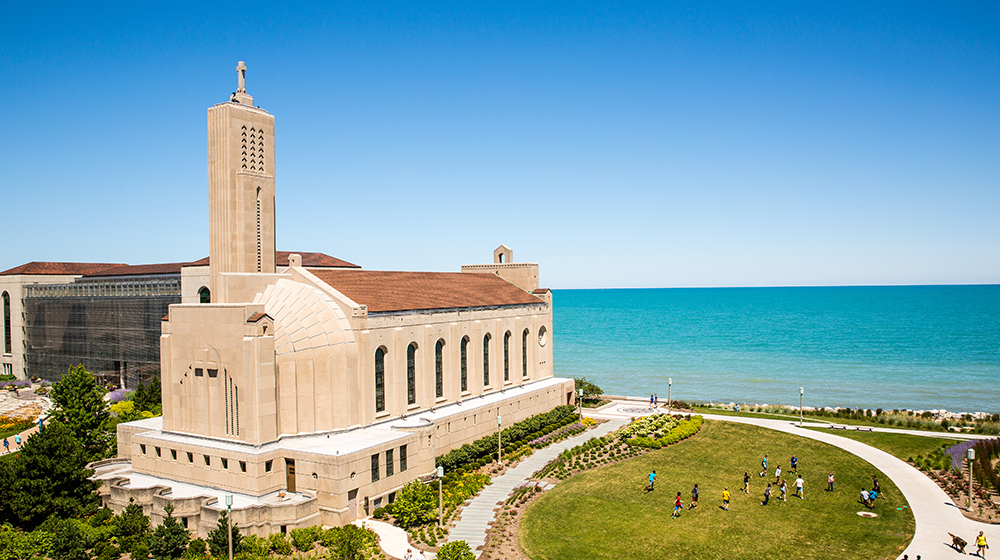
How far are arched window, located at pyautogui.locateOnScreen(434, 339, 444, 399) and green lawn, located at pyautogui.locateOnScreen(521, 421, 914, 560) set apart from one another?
41.2ft

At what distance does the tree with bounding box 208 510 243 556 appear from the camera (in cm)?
3028

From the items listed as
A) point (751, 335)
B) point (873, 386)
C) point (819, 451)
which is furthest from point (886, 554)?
point (751, 335)

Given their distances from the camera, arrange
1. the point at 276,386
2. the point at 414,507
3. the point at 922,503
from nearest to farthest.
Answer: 1. the point at 414,507
2. the point at 922,503
3. the point at 276,386

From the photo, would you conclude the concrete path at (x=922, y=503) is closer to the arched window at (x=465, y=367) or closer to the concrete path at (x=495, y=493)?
the concrete path at (x=495, y=493)

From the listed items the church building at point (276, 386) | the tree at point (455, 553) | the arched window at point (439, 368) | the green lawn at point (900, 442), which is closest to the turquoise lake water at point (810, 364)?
the green lawn at point (900, 442)

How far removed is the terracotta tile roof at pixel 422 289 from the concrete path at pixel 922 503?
88.8ft

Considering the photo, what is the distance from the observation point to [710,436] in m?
53.8

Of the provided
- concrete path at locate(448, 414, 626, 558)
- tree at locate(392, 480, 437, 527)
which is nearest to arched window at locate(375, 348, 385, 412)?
concrete path at locate(448, 414, 626, 558)

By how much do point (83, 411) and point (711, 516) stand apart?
4345 centimetres

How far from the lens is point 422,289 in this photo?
52.3 m

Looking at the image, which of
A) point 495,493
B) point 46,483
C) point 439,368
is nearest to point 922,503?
point 495,493

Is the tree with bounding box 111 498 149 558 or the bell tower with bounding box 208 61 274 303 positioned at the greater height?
the bell tower with bounding box 208 61 274 303

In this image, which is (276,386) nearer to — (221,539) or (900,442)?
(221,539)

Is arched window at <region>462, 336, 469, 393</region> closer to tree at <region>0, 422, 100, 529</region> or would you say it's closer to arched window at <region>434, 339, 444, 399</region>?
arched window at <region>434, 339, 444, 399</region>
